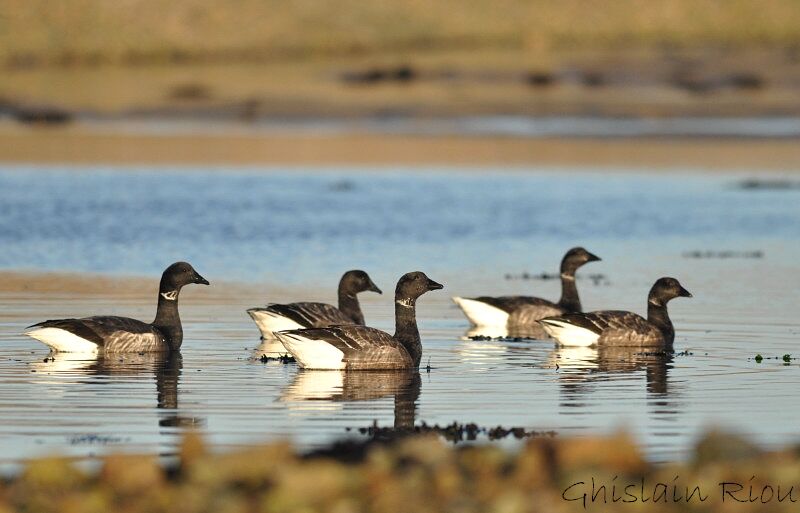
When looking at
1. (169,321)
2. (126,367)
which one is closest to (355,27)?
(169,321)

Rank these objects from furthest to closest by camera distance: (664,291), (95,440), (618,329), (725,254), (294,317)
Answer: (725,254), (664,291), (618,329), (294,317), (95,440)

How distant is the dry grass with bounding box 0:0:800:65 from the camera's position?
9700cm

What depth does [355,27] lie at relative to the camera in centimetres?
10225

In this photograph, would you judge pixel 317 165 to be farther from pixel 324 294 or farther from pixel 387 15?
pixel 387 15

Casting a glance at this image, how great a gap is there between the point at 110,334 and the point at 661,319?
23.9 feet

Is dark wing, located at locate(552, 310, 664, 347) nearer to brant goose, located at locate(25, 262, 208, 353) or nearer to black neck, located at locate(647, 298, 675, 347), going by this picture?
black neck, located at locate(647, 298, 675, 347)

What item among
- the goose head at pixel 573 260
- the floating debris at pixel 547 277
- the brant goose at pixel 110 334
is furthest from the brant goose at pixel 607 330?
the floating debris at pixel 547 277

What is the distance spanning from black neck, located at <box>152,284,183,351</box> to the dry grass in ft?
245

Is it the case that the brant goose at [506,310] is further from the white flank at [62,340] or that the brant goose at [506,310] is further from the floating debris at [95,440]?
the floating debris at [95,440]

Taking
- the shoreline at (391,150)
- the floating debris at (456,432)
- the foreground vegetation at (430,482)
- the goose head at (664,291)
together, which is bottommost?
the foreground vegetation at (430,482)

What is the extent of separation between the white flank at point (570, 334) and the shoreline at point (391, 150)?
31589 millimetres

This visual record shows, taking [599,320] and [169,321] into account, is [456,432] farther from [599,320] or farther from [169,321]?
[599,320]

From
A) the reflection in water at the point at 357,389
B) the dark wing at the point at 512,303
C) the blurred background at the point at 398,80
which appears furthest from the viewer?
the blurred background at the point at 398,80

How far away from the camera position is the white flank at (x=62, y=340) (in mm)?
19906
